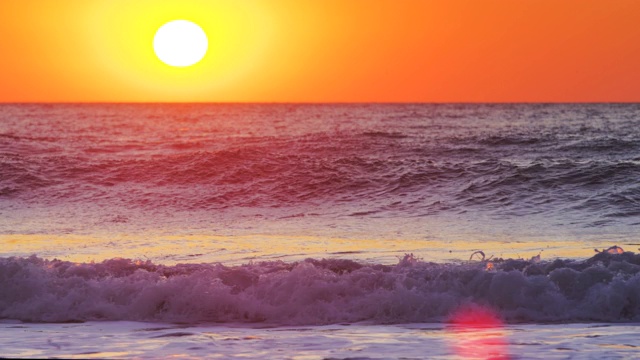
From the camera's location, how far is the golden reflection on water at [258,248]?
13.3 metres

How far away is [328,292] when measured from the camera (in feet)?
35.4

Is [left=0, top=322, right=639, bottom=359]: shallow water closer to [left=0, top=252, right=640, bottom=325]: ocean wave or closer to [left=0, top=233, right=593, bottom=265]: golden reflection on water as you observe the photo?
[left=0, top=252, right=640, bottom=325]: ocean wave

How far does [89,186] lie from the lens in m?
22.3

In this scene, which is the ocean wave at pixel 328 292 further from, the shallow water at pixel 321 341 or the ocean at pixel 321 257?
the shallow water at pixel 321 341

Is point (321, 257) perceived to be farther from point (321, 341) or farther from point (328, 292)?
point (321, 341)

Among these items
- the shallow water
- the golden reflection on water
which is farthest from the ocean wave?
the golden reflection on water

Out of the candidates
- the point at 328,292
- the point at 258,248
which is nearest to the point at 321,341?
the point at 328,292

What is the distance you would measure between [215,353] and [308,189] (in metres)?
13.1

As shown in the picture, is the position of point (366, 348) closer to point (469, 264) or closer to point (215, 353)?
point (215, 353)

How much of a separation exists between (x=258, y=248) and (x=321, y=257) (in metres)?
1.51

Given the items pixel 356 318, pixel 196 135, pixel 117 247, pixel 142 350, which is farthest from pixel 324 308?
pixel 196 135

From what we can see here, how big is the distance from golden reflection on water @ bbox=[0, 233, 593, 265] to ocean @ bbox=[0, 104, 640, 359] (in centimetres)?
5

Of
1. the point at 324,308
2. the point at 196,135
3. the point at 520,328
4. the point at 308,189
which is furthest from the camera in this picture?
the point at 196,135

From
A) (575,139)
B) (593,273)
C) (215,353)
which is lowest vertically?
(215,353)
